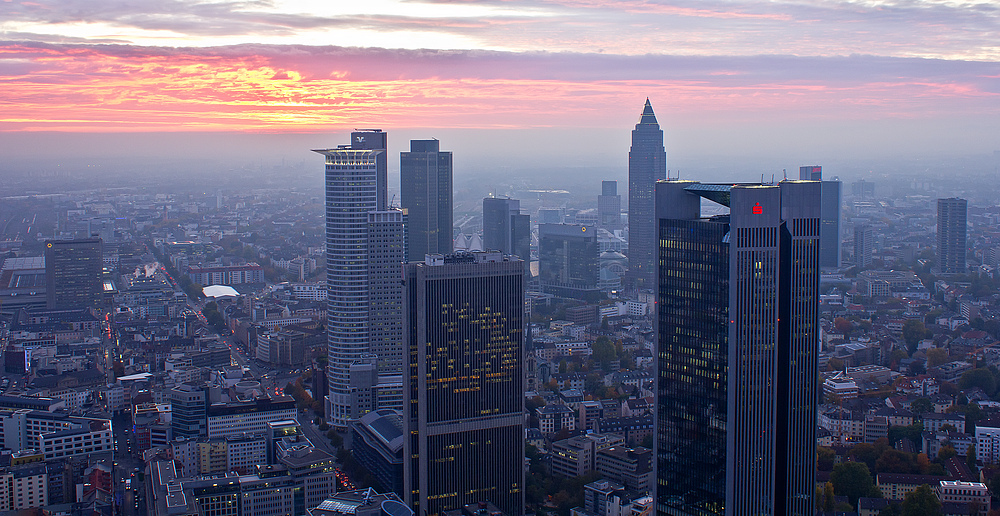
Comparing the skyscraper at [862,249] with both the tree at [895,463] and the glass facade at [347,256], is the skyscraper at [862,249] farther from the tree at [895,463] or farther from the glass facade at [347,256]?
the glass facade at [347,256]

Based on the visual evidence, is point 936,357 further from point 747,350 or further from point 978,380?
point 747,350

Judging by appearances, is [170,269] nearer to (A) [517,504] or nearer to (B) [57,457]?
(B) [57,457]

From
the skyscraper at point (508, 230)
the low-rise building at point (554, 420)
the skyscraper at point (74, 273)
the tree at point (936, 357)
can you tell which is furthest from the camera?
the skyscraper at point (508, 230)

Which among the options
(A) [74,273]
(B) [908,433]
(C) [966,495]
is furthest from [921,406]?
(A) [74,273]

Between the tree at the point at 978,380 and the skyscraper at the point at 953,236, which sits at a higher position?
the skyscraper at the point at 953,236

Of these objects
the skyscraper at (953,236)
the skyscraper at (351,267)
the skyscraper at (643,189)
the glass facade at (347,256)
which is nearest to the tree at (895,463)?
the skyscraper at (351,267)

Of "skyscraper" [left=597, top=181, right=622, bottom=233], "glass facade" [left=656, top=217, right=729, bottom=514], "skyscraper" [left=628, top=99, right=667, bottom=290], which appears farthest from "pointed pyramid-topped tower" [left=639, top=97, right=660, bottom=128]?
"glass facade" [left=656, top=217, right=729, bottom=514]
